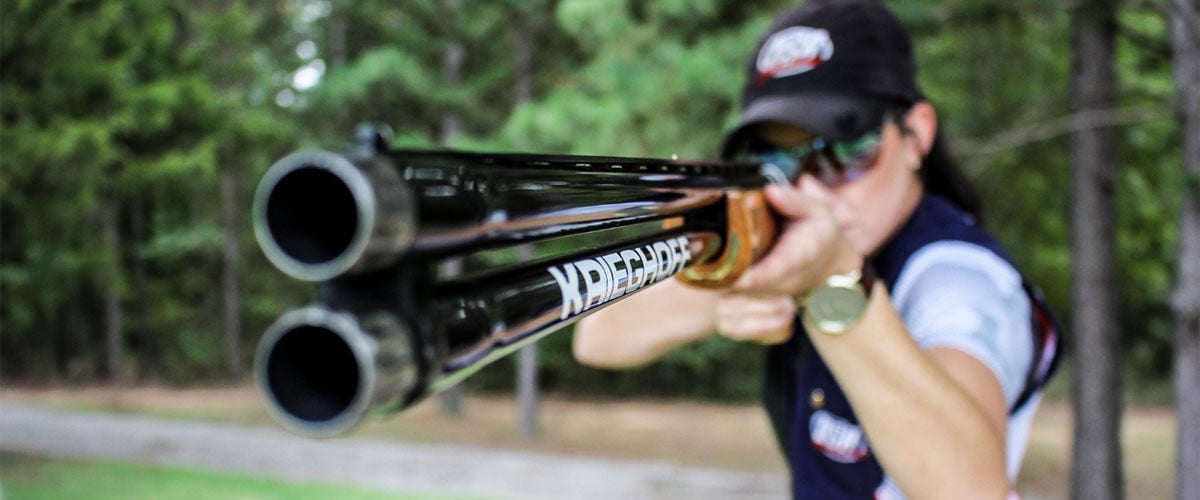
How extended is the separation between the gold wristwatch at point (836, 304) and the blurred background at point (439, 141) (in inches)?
23.3

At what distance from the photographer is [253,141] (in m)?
9.43

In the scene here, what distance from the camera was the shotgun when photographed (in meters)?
0.45

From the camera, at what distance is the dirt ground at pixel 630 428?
Answer: 10922 millimetres

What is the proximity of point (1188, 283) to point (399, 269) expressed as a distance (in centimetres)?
476

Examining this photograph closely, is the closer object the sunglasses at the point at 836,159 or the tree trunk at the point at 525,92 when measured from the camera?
the sunglasses at the point at 836,159

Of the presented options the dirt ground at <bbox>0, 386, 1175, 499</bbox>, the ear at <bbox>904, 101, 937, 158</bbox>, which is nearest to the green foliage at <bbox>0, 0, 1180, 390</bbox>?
the dirt ground at <bbox>0, 386, 1175, 499</bbox>

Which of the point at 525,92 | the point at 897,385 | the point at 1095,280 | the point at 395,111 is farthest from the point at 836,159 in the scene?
the point at 395,111

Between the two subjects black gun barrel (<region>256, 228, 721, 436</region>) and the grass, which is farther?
the grass

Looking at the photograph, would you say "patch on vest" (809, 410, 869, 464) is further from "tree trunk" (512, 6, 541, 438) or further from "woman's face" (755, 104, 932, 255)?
"tree trunk" (512, 6, 541, 438)

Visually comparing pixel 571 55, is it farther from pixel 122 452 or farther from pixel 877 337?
pixel 877 337

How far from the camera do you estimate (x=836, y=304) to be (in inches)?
40.4

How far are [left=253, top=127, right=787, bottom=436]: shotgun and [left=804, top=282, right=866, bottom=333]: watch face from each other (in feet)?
1.51

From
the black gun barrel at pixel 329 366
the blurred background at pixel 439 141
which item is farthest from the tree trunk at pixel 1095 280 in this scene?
the black gun barrel at pixel 329 366

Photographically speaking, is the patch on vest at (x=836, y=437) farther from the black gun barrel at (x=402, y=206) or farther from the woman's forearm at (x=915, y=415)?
the black gun barrel at (x=402, y=206)
